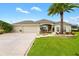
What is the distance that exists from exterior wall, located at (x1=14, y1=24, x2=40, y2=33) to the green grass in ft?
1.26

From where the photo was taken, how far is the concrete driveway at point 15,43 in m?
6.15

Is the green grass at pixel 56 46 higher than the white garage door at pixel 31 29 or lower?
lower

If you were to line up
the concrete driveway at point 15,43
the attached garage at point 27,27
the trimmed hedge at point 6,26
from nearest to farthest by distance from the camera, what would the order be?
1. the concrete driveway at point 15,43
2. the trimmed hedge at point 6,26
3. the attached garage at point 27,27

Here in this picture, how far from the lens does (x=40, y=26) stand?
6430 millimetres

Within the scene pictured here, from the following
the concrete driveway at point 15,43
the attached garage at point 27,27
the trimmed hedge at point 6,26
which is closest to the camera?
the concrete driveway at point 15,43

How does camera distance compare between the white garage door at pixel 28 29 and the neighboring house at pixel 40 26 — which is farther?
the white garage door at pixel 28 29

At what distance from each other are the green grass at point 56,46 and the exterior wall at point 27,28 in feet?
1.26

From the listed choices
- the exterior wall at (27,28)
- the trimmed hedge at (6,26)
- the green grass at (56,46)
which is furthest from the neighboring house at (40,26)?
the green grass at (56,46)

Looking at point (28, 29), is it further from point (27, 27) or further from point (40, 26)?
point (40, 26)

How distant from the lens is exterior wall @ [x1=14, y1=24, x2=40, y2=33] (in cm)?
656

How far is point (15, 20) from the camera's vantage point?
634 cm

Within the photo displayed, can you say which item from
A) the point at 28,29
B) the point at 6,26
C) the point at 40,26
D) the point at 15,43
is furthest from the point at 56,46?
the point at 6,26

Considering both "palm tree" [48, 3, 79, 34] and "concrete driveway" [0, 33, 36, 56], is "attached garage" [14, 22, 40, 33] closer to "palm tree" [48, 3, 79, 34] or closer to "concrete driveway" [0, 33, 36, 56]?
"concrete driveway" [0, 33, 36, 56]

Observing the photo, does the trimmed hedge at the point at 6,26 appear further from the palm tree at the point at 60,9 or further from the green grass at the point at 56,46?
the palm tree at the point at 60,9
